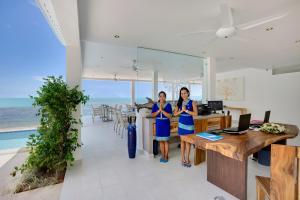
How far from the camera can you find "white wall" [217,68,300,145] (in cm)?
625

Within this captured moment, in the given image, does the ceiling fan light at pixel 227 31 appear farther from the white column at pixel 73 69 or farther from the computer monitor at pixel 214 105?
the white column at pixel 73 69

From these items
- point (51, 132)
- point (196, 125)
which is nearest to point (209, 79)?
point (196, 125)

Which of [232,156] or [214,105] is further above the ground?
[214,105]

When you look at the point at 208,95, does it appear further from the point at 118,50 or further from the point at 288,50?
the point at 118,50

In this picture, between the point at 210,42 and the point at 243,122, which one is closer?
the point at 243,122

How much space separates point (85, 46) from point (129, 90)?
7154 mm

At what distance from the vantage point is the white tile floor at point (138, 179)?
2041mm

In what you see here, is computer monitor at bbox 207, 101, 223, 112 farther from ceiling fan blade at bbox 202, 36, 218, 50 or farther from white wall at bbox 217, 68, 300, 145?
white wall at bbox 217, 68, 300, 145

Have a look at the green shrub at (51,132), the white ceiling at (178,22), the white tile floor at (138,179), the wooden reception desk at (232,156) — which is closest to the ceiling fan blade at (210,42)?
the white ceiling at (178,22)

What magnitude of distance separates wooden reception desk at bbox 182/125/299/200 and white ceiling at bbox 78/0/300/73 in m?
1.97

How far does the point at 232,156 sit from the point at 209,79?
4.01 m

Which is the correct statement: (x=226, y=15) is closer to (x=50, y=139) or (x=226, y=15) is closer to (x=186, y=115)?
(x=186, y=115)

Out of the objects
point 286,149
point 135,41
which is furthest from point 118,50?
point 286,149

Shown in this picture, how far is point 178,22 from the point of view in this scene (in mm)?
2766
